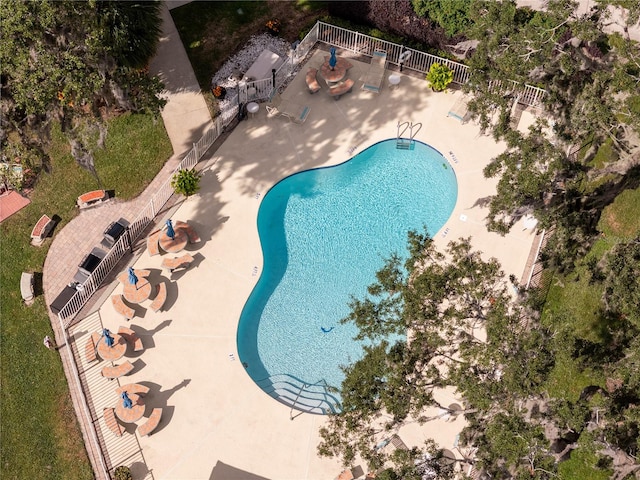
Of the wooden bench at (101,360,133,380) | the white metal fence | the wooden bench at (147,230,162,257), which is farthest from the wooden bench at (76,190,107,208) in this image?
the wooden bench at (101,360,133,380)

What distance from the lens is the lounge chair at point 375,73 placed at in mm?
36281

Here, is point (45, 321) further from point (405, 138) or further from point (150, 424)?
point (405, 138)

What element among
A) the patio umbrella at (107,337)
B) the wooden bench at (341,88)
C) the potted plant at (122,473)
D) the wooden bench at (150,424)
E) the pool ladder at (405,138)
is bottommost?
the potted plant at (122,473)

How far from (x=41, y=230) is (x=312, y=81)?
15.2 m

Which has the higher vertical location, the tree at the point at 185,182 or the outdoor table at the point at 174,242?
the tree at the point at 185,182

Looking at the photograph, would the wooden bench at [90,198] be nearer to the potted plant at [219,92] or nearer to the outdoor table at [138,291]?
the outdoor table at [138,291]

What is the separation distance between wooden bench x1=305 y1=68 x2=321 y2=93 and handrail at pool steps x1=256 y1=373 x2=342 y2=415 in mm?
15068

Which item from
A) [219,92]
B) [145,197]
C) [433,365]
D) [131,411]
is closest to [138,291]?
[131,411]

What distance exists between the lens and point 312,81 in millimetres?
35906

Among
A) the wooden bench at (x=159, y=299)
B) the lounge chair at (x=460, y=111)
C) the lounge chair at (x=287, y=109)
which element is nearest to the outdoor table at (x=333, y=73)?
the lounge chair at (x=287, y=109)

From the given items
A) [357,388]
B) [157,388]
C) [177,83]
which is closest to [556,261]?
[357,388]

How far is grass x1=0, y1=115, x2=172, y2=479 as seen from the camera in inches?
1091

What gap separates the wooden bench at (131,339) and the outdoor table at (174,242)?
3990mm

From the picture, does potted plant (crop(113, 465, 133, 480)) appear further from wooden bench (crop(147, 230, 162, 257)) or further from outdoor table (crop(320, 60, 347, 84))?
outdoor table (crop(320, 60, 347, 84))
